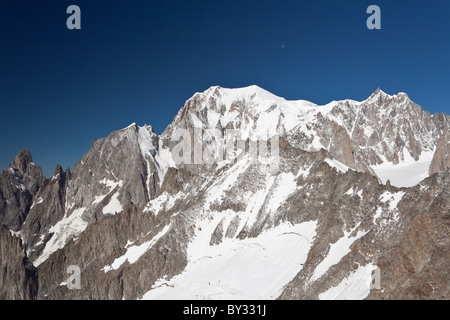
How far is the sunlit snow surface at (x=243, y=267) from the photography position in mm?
90625

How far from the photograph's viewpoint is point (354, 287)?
65.2 m

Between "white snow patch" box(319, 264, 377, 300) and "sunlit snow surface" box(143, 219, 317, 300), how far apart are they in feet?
57.9

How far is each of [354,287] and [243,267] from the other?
3859 cm

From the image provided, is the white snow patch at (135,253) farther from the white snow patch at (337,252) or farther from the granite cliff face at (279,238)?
the white snow patch at (337,252)

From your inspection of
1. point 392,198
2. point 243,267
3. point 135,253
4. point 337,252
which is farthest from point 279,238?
point 135,253

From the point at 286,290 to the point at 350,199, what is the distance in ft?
78.8

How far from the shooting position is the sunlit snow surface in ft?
297

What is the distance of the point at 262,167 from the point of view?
420 ft

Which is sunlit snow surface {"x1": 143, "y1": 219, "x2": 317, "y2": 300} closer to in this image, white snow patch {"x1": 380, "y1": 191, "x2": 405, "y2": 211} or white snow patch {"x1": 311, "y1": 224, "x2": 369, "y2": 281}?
white snow patch {"x1": 311, "y1": 224, "x2": 369, "y2": 281}

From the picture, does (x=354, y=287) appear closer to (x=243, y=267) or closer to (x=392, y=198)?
(x=392, y=198)

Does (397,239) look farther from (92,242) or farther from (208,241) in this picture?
(92,242)

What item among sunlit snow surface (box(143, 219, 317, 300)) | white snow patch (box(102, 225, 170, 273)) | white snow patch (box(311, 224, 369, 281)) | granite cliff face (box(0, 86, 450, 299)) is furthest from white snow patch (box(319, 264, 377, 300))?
white snow patch (box(102, 225, 170, 273))
